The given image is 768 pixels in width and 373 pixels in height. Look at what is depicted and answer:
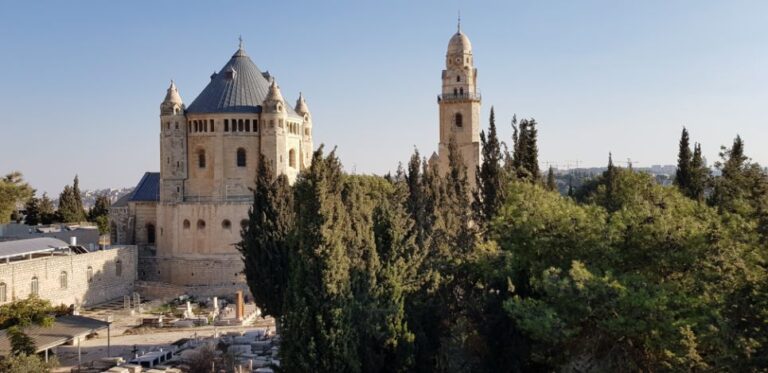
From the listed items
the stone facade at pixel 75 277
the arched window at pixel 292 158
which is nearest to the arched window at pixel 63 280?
the stone facade at pixel 75 277

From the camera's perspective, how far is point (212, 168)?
5112cm

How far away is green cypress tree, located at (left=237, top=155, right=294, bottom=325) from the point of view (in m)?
33.0

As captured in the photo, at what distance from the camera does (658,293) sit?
17125mm

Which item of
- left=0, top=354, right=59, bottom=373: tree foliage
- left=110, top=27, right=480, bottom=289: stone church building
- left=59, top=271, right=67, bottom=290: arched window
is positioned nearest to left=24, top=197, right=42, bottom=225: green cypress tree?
left=110, top=27, right=480, bottom=289: stone church building

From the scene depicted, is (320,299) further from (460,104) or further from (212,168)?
(460,104)

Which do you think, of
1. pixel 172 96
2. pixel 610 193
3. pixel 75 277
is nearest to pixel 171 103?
pixel 172 96

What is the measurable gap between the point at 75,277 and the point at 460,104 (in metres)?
35.8

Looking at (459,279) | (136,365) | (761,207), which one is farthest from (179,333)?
(761,207)

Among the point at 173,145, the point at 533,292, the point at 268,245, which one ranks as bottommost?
the point at 533,292

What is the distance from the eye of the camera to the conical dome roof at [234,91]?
51.2 m

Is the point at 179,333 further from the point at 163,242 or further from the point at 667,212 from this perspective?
the point at 667,212

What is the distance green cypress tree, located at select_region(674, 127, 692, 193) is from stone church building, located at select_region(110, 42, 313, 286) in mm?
26570

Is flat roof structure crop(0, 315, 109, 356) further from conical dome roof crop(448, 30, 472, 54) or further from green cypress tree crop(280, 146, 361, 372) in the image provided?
conical dome roof crop(448, 30, 472, 54)

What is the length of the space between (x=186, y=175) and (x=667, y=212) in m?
37.6
